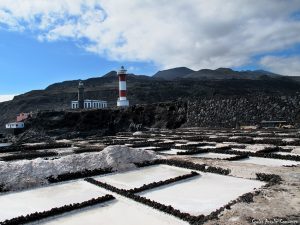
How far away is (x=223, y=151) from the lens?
15.1 metres

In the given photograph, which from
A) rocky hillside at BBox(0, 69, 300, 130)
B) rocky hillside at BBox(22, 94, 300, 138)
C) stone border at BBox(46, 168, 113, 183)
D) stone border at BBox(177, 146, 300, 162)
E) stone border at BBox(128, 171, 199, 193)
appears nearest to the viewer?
stone border at BBox(128, 171, 199, 193)

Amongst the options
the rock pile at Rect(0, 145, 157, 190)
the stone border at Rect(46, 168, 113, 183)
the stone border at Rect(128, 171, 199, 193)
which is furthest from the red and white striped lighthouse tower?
the stone border at Rect(128, 171, 199, 193)

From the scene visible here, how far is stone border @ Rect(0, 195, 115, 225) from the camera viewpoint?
6688 millimetres

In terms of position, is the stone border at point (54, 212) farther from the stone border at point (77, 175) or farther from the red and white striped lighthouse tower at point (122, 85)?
the red and white striped lighthouse tower at point (122, 85)

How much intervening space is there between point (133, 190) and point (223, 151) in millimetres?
7411

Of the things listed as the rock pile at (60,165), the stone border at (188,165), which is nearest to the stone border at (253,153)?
the stone border at (188,165)

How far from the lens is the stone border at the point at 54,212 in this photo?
6.69 m

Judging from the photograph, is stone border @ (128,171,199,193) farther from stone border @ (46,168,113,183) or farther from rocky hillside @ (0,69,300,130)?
rocky hillside @ (0,69,300,130)

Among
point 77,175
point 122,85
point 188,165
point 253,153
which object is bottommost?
point 77,175

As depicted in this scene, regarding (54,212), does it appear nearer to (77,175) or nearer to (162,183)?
(162,183)

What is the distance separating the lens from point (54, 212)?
716 centimetres

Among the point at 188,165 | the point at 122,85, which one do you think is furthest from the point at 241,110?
the point at 122,85

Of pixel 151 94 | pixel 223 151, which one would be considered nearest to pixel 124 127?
pixel 223 151

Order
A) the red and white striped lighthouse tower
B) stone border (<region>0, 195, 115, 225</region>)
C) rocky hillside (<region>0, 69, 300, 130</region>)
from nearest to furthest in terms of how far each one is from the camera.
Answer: stone border (<region>0, 195, 115, 225</region>) → the red and white striped lighthouse tower → rocky hillside (<region>0, 69, 300, 130</region>)
